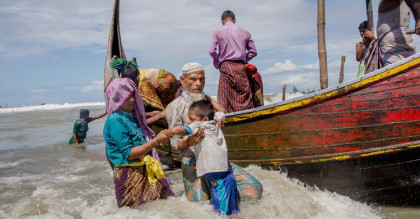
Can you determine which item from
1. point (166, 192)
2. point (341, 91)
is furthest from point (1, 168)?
point (341, 91)

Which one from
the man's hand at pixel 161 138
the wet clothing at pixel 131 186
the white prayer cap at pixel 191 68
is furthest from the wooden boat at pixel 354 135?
the man's hand at pixel 161 138

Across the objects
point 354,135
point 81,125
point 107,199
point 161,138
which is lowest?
point 107,199

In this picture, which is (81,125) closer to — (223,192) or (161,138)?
(161,138)

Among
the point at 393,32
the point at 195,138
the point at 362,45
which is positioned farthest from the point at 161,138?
the point at 362,45

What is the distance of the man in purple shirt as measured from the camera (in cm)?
483

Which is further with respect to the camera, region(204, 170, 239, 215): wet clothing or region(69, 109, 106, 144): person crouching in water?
region(69, 109, 106, 144): person crouching in water

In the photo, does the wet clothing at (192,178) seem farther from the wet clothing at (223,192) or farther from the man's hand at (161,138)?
the man's hand at (161,138)

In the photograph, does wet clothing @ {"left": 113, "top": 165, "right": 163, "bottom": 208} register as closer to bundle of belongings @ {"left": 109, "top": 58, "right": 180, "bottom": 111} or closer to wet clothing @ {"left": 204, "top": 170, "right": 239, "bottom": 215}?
wet clothing @ {"left": 204, "top": 170, "right": 239, "bottom": 215}

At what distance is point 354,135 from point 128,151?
2.47 metres

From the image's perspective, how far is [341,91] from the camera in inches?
141

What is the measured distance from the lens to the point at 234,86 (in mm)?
4934

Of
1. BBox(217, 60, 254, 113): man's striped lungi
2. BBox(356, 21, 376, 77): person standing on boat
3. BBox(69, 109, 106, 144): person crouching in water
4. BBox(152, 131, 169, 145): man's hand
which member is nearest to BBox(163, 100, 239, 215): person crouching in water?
BBox(152, 131, 169, 145): man's hand

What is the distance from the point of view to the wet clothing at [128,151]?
2871 mm

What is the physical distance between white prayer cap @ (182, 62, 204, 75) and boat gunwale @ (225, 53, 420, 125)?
1.21 metres
